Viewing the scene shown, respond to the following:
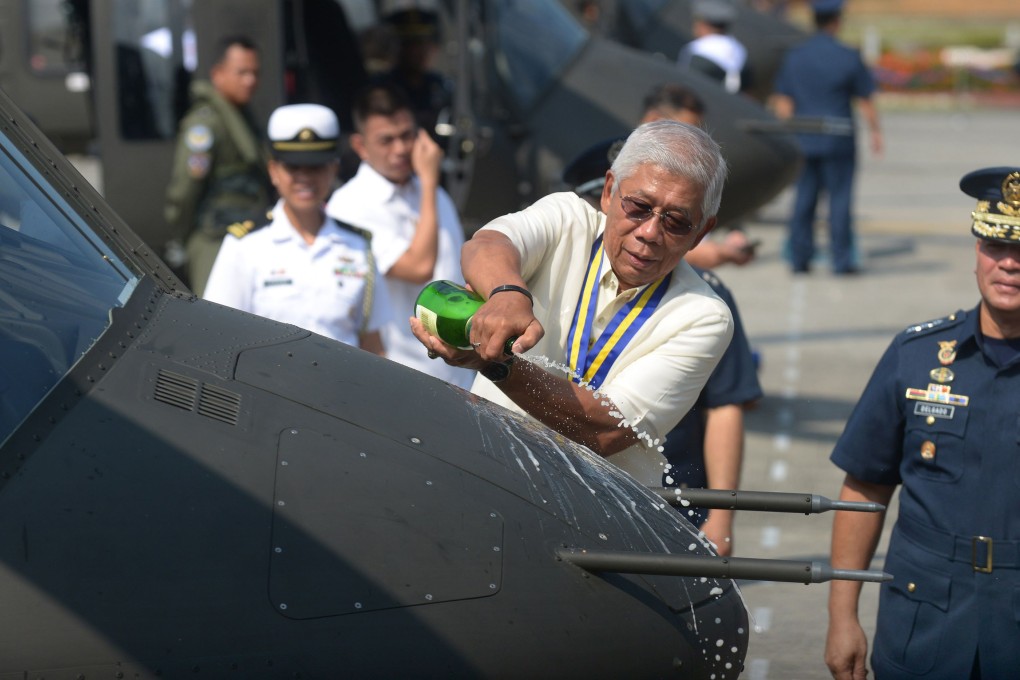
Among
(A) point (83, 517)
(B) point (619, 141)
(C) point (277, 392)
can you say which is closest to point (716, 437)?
(B) point (619, 141)

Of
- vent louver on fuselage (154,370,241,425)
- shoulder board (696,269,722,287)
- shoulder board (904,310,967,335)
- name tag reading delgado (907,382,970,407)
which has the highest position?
shoulder board (696,269,722,287)

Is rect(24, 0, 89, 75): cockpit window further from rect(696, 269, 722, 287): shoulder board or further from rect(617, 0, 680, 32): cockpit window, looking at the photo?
rect(696, 269, 722, 287): shoulder board

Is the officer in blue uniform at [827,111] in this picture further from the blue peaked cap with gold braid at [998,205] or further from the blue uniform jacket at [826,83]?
the blue peaked cap with gold braid at [998,205]

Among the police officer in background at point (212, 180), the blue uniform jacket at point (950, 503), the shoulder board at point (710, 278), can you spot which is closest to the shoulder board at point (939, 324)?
the blue uniform jacket at point (950, 503)

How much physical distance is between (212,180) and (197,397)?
192 inches

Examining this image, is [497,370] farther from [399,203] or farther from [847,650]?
[399,203]

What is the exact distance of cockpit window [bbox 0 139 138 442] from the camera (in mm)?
2695

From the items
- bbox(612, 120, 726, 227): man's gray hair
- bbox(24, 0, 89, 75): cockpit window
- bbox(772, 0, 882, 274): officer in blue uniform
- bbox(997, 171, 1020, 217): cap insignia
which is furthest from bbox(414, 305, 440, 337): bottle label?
bbox(24, 0, 89, 75): cockpit window

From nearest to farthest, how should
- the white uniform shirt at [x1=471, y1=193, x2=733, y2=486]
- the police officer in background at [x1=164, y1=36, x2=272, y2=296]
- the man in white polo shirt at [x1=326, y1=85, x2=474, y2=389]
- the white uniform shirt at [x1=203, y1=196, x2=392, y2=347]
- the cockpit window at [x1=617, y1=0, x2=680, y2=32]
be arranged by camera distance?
the white uniform shirt at [x1=471, y1=193, x2=733, y2=486]
the white uniform shirt at [x1=203, y1=196, x2=392, y2=347]
the man in white polo shirt at [x1=326, y1=85, x2=474, y2=389]
the police officer in background at [x1=164, y1=36, x2=272, y2=296]
the cockpit window at [x1=617, y1=0, x2=680, y2=32]

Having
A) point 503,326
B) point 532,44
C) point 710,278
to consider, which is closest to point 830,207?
point 532,44

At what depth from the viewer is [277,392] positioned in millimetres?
2814

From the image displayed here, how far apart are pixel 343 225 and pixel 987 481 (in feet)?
8.46

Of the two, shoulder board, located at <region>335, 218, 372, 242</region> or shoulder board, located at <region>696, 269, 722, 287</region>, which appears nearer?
shoulder board, located at <region>696, 269, 722, 287</region>

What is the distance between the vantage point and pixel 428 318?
118 inches
